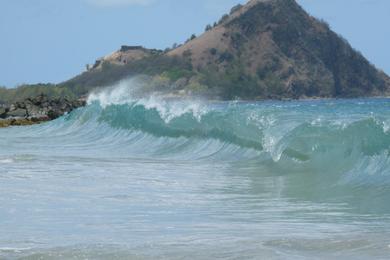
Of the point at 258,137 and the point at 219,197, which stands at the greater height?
the point at 258,137

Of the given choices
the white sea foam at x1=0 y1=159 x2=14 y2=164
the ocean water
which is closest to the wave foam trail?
the ocean water

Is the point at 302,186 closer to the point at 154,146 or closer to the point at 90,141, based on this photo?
the point at 154,146

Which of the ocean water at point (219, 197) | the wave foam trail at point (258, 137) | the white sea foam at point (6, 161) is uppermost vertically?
the wave foam trail at point (258, 137)

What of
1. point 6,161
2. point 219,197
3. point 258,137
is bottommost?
point 219,197

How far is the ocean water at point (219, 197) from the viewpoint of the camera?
8.16 meters

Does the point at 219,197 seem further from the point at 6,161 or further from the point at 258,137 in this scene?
the point at 258,137

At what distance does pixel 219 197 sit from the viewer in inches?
483

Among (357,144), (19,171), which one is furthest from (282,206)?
(19,171)

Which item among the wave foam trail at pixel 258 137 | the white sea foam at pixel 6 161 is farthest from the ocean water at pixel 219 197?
the white sea foam at pixel 6 161

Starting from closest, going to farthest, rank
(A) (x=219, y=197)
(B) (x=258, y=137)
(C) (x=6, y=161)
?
(A) (x=219, y=197) < (C) (x=6, y=161) < (B) (x=258, y=137)

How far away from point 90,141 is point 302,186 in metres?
19.9

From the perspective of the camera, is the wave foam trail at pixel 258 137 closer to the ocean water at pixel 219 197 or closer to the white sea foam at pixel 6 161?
the ocean water at pixel 219 197

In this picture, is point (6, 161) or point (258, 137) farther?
point (258, 137)

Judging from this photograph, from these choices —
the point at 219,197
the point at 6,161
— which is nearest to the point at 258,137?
the point at 6,161
